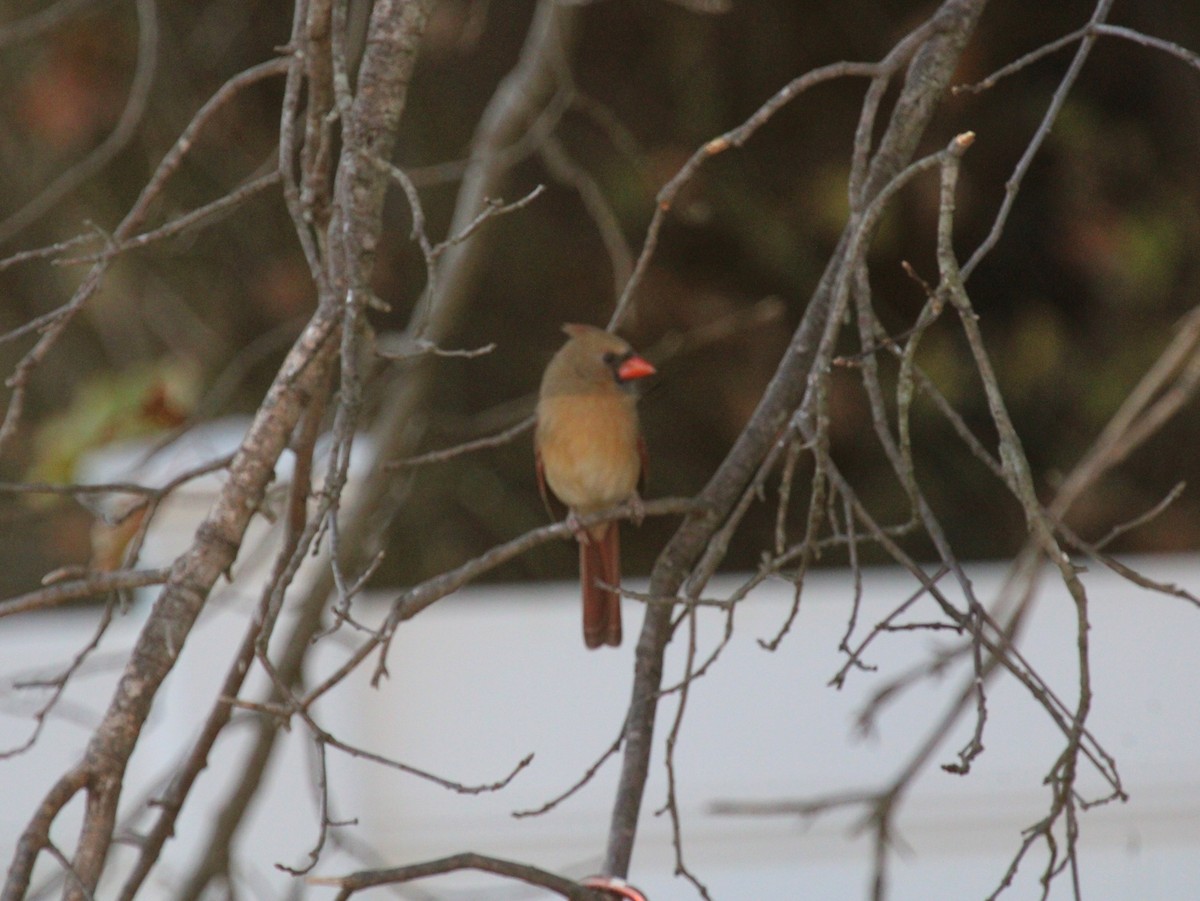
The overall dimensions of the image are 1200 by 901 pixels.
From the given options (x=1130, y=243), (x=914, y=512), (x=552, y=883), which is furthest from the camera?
(x=1130, y=243)

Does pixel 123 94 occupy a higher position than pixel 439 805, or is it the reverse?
pixel 123 94

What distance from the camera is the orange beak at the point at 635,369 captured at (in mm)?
3055

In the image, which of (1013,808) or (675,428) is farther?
(675,428)

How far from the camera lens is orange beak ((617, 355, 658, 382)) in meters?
3.05

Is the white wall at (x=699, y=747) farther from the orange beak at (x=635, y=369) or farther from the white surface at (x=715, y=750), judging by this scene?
the orange beak at (x=635, y=369)

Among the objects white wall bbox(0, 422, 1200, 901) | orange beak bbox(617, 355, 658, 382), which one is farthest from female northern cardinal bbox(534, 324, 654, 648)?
white wall bbox(0, 422, 1200, 901)

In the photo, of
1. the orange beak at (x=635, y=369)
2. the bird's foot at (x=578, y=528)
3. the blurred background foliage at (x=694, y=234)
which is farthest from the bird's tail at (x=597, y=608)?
the blurred background foliage at (x=694, y=234)

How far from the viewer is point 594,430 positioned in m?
3.28

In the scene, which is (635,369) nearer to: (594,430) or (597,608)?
(594,430)

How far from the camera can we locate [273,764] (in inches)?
131

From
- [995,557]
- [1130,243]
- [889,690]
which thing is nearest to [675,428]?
[995,557]

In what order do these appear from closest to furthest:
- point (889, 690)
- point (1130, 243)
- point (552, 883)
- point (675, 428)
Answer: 1. point (552, 883)
2. point (889, 690)
3. point (1130, 243)
4. point (675, 428)

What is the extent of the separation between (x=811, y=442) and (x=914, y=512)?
0.14 m

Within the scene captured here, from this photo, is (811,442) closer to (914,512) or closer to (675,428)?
(914,512)
